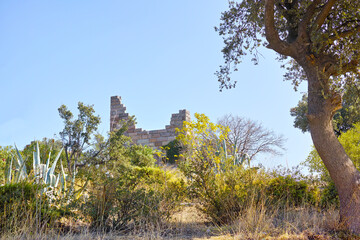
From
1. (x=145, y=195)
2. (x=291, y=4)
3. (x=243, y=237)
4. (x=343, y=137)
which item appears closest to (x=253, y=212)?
(x=243, y=237)

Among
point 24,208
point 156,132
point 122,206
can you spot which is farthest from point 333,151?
point 156,132

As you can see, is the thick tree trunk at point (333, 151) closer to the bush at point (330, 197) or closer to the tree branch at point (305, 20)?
the tree branch at point (305, 20)

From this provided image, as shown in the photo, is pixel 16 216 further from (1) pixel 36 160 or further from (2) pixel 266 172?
(2) pixel 266 172

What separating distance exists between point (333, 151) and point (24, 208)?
4.29 m

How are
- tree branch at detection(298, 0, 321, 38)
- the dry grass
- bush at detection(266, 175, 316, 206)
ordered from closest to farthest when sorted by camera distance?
the dry grass
tree branch at detection(298, 0, 321, 38)
bush at detection(266, 175, 316, 206)

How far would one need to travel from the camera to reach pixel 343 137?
7.31 metres

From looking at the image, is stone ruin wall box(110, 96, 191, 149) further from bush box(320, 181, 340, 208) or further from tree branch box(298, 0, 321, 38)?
tree branch box(298, 0, 321, 38)

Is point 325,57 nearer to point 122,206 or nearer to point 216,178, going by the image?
point 216,178

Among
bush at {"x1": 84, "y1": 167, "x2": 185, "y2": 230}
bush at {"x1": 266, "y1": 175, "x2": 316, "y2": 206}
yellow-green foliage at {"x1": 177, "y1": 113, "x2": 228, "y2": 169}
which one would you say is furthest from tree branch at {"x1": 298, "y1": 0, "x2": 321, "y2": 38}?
bush at {"x1": 84, "y1": 167, "x2": 185, "y2": 230}

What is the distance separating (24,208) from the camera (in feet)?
13.4

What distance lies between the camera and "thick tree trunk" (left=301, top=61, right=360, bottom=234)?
425 cm

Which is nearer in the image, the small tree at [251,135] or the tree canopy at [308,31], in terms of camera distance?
the tree canopy at [308,31]

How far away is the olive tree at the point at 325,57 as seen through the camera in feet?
14.3

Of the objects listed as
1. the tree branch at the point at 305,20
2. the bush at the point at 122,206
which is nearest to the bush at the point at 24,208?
the bush at the point at 122,206
